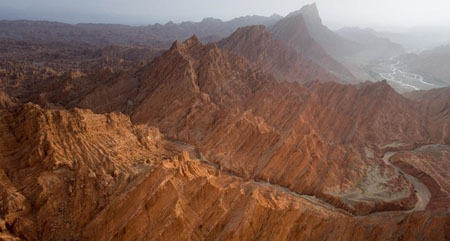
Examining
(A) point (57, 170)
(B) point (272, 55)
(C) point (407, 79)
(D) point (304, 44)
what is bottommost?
(C) point (407, 79)

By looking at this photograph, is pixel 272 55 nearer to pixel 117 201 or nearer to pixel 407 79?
pixel 407 79

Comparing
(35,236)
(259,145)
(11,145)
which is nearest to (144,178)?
(35,236)

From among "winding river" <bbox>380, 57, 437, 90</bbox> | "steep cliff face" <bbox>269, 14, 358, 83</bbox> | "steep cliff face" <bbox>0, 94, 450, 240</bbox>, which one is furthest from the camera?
"winding river" <bbox>380, 57, 437, 90</bbox>

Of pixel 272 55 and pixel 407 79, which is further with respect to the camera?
pixel 407 79

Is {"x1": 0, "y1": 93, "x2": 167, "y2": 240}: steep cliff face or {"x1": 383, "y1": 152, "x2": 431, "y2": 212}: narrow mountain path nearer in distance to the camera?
{"x1": 0, "y1": 93, "x2": 167, "y2": 240}: steep cliff face

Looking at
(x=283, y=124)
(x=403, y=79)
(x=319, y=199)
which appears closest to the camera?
(x=319, y=199)

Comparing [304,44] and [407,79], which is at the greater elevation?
[304,44]

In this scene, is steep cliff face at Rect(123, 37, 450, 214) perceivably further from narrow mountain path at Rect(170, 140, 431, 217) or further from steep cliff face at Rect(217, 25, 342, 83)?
steep cliff face at Rect(217, 25, 342, 83)

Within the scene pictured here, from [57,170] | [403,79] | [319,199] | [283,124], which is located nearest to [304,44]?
[403,79]

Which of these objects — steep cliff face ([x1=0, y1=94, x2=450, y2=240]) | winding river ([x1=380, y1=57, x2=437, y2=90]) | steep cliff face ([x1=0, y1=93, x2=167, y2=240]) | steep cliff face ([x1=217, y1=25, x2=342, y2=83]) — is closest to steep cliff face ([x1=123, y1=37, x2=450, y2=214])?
steep cliff face ([x1=0, y1=94, x2=450, y2=240])
